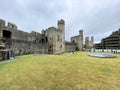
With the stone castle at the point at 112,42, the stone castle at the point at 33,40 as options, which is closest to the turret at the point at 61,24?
the stone castle at the point at 33,40

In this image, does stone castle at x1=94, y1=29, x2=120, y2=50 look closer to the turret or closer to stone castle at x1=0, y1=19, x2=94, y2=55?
stone castle at x1=0, y1=19, x2=94, y2=55

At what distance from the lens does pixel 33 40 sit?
108 ft

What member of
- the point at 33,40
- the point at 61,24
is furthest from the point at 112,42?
the point at 33,40

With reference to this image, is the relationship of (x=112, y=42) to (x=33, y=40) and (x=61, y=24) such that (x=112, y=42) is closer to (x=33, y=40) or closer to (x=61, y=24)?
(x=61, y=24)

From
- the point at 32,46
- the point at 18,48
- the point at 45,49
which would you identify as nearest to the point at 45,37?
the point at 45,49

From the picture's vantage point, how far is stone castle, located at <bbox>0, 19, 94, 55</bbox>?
845 inches

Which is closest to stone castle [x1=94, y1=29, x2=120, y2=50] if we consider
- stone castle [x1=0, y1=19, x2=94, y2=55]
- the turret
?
stone castle [x1=0, y1=19, x2=94, y2=55]

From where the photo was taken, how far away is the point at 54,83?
8086 millimetres

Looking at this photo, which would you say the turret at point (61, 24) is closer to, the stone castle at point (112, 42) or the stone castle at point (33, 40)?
the stone castle at point (33, 40)

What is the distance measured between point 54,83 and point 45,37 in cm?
2875

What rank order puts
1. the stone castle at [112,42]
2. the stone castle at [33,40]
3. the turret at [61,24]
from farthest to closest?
the stone castle at [112,42]
the turret at [61,24]
the stone castle at [33,40]

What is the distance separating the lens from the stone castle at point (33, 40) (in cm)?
2147

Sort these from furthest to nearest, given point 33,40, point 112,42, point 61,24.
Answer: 1. point 112,42
2. point 61,24
3. point 33,40

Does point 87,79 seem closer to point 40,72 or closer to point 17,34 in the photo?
point 40,72
